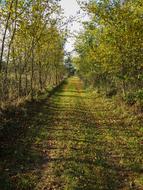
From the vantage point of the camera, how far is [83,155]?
1358 centimetres

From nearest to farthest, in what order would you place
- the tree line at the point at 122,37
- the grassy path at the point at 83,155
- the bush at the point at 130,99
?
1. the grassy path at the point at 83,155
2. the tree line at the point at 122,37
3. the bush at the point at 130,99

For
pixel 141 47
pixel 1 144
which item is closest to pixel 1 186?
pixel 1 144

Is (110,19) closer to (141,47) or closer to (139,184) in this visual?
(141,47)

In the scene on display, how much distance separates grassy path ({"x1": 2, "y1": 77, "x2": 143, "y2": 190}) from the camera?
10.6 metres

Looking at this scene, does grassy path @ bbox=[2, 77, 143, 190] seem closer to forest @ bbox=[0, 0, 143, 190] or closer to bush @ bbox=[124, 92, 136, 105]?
forest @ bbox=[0, 0, 143, 190]

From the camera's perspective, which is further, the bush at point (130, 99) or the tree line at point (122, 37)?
the bush at point (130, 99)

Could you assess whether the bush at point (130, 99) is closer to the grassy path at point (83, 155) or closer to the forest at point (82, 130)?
the forest at point (82, 130)

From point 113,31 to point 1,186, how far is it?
17182 millimetres

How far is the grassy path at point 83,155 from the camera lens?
10.6 metres

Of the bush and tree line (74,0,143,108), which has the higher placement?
tree line (74,0,143,108)

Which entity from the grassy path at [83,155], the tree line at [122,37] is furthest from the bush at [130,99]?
the grassy path at [83,155]

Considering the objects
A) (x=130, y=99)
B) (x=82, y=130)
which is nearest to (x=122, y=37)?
(x=130, y=99)

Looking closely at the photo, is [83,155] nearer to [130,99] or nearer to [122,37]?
[122,37]

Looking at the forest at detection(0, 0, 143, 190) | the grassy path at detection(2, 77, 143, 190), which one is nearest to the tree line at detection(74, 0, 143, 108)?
the forest at detection(0, 0, 143, 190)
